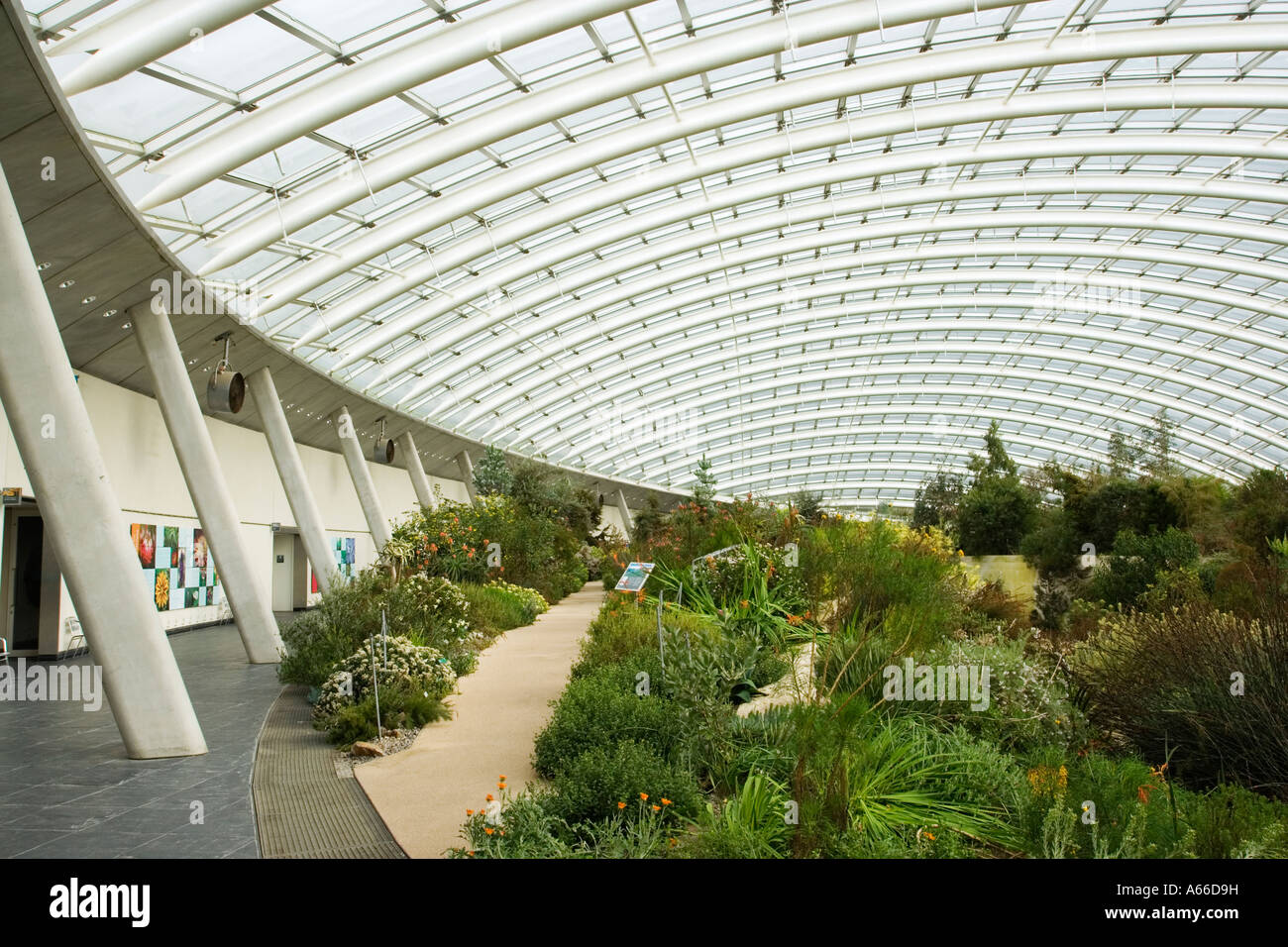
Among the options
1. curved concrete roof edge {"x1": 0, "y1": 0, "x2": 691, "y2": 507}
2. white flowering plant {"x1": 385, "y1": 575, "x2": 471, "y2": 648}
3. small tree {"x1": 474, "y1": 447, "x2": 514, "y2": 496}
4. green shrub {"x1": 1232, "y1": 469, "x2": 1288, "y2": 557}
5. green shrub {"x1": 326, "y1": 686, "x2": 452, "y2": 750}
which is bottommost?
green shrub {"x1": 326, "y1": 686, "x2": 452, "y2": 750}

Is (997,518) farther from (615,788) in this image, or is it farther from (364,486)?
(615,788)

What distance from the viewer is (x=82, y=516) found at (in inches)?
307

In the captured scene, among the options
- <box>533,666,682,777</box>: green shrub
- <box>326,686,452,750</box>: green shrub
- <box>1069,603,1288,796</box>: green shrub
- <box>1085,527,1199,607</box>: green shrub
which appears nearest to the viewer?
<box>1069,603,1288,796</box>: green shrub

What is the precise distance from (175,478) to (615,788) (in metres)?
17.2

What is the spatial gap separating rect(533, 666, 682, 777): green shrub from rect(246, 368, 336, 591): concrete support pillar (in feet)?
43.5

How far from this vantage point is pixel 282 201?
601 inches

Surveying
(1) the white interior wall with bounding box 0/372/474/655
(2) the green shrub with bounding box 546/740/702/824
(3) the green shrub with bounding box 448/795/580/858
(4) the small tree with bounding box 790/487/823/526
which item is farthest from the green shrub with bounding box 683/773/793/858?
(4) the small tree with bounding box 790/487/823/526

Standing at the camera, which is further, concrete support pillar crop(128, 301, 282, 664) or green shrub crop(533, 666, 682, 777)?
concrete support pillar crop(128, 301, 282, 664)

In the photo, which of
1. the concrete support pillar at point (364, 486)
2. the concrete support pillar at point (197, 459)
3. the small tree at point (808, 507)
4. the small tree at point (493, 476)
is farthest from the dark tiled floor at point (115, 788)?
the concrete support pillar at point (364, 486)

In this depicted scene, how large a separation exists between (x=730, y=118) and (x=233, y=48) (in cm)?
915

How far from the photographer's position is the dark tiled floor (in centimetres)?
543

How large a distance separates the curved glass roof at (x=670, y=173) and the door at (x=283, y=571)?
530 centimetres

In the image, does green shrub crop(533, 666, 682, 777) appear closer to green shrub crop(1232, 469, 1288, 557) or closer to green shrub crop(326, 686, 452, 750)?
green shrub crop(326, 686, 452, 750)

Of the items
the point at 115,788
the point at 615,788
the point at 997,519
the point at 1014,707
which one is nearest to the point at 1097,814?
the point at 1014,707
